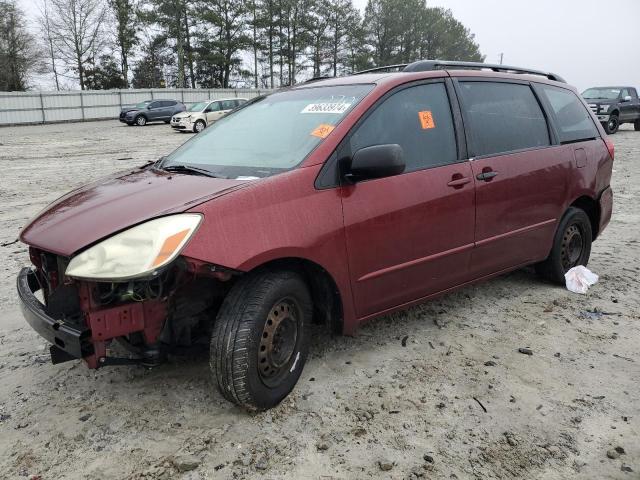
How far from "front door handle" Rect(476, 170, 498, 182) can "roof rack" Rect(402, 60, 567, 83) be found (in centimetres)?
78

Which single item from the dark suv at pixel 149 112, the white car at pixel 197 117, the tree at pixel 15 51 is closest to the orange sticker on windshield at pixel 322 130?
the white car at pixel 197 117

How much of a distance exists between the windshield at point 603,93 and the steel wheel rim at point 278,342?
2197 centimetres

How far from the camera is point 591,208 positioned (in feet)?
15.5

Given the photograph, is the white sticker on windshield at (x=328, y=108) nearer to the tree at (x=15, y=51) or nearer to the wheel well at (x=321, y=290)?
the wheel well at (x=321, y=290)

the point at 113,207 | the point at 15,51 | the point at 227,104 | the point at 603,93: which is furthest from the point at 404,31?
the point at 113,207

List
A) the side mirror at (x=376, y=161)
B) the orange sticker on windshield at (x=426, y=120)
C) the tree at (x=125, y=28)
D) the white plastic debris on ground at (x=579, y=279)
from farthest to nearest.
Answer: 1. the tree at (x=125, y=28)
2. the white plastic debris on ground at (x=579, y=279)
3. the orange sticker on windshield at (x=426, y=120)
4. the side mirror at (x=376, y=161)

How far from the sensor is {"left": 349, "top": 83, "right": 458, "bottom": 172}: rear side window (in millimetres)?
3082

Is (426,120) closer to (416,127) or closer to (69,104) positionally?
(416,127)

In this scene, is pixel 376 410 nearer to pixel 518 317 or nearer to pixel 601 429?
pixel 601 429

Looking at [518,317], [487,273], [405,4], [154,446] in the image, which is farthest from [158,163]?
[405,4]

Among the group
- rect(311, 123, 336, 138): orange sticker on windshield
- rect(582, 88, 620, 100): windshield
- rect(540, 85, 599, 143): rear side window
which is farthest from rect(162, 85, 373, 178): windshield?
rect(582, 88, 620, 100): windshield

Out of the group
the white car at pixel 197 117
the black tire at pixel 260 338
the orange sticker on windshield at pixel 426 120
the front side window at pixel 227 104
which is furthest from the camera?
the front side window at pixel 227 104

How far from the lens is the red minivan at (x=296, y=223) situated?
2361 mm

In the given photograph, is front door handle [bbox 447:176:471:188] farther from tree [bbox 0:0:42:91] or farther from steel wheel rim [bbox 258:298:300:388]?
tree [bbox 0:0:42:91]
